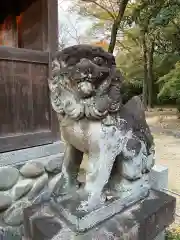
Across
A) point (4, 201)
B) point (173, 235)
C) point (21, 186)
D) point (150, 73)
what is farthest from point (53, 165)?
point (150, 73)

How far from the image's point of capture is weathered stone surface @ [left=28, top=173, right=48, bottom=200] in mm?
1964

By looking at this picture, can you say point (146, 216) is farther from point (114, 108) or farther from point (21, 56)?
point (21, 56)

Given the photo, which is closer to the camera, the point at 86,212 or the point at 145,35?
the point at 86,212

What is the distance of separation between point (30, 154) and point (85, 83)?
3.52ft

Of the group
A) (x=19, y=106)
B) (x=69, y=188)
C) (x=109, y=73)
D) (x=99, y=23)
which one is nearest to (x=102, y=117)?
(x=109, y=73)

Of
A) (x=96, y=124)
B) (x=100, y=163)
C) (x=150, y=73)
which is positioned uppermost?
(x=150, y=73)

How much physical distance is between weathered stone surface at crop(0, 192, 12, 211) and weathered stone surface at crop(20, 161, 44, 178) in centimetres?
19

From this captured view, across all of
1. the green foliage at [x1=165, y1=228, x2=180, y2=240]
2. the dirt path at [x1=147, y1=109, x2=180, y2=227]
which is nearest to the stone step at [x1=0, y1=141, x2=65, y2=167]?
the green foliage at [x1=165, y1=228, x2=180, y2=240]

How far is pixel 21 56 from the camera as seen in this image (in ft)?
6.05

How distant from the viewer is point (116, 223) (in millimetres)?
1126

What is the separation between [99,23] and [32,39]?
29.2 feet

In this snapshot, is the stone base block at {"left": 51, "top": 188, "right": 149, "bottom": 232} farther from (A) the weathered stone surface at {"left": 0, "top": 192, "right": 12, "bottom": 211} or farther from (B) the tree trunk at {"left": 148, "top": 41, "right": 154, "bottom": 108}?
(B) the tree trunk at {"left": 148, "top": 41, "right": 154, "bottom": 108}

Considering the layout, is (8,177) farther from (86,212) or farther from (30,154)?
(86,212)

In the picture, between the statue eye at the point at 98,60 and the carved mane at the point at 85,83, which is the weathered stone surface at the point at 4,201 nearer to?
the carved mane at the point at 85,83
